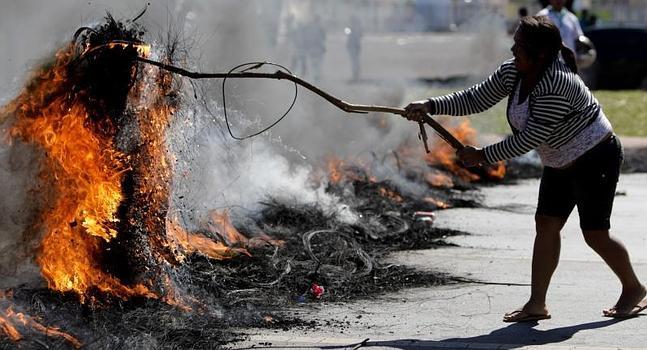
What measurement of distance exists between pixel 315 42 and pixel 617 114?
5.14 meters

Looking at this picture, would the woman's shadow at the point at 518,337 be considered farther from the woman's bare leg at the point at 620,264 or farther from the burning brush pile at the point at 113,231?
the burning brush pile at the point at 113,231

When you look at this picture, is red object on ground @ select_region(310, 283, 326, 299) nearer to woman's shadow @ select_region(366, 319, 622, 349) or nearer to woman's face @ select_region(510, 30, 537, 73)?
woman's shadow @ select_region(366, 319, 622, 349)

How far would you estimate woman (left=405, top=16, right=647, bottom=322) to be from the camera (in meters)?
5.38

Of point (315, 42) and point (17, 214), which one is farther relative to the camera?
point (315, 42)

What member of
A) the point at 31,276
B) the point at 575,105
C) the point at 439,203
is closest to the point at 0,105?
the point at 31,276

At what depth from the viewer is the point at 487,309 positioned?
5.94 metres

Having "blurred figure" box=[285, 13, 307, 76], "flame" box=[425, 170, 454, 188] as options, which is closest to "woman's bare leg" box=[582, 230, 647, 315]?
"flame" box=[425, 170, 454, 188]

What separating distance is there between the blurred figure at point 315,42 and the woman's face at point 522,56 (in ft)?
39.3

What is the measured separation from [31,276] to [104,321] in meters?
0.59

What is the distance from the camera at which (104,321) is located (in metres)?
5.12

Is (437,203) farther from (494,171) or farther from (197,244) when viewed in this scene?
(197,244)

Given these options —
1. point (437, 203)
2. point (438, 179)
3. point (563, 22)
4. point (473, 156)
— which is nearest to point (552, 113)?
point (473, 156)

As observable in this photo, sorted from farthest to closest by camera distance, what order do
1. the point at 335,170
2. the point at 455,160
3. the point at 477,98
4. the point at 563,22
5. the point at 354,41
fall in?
the point at 354,41
the point at 563,22
the point at 455,160
the point at 335,170
the point at 477,98

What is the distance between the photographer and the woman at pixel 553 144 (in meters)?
5.38
